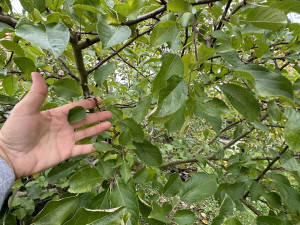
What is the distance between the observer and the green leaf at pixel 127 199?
633 millimetres

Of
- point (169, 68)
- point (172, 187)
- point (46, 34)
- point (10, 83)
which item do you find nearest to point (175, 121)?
point (169, 68)

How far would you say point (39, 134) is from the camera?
3.54ft

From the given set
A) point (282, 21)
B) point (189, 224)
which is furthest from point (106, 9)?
point (189, 224)

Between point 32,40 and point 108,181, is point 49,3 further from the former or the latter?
point 108,181

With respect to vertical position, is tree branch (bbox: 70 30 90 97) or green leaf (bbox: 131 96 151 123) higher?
tree branch (bbox: 70 30 90 97)

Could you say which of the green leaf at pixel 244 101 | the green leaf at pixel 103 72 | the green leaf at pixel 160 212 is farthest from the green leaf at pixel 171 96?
the green leaf at pixel 103 72

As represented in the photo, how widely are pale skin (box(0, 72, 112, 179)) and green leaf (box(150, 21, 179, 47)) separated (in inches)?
16.3

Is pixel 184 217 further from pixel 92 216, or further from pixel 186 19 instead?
pixel 186 19

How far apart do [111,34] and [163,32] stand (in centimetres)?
16

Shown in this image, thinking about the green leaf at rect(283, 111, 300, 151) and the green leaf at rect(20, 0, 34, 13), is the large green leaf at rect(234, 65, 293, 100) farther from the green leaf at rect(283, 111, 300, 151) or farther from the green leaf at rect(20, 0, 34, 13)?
the green leaf at rect(20, 0, 34, 13)

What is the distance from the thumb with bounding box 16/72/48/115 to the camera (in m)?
0.76

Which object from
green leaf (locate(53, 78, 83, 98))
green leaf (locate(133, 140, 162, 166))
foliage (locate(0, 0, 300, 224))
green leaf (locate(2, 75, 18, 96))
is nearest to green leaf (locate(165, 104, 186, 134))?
foliage (locate(0, 0, 300, 224))

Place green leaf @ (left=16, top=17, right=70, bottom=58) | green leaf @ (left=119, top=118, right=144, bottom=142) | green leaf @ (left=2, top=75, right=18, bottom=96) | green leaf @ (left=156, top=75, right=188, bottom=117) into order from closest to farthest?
green leaf @ (left=16, top=17, right=70, bottom=58)
green leaf @ (left=156, top=75, right=188, bottom=117)
green leaf @ (left=119, top=118, right=144, bottom=142)
green leaf @ (left=2, top=75, right=18, bottom=96)

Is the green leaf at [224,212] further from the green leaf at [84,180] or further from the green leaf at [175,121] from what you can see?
the green leaf at [84,180]
